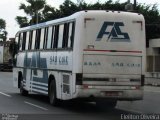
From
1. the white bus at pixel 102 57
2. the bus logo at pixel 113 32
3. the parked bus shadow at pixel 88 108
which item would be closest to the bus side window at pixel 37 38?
the parked bus shadow at pixel 88 108

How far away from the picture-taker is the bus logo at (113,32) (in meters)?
16.2

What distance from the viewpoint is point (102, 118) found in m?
14.6

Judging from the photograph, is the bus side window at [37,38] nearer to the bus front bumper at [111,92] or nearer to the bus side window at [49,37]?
the bus side window at [49,37]

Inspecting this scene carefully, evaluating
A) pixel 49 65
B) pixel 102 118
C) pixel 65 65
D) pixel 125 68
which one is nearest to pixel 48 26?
pixel 49 65

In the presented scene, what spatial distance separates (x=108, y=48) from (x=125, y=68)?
862mm

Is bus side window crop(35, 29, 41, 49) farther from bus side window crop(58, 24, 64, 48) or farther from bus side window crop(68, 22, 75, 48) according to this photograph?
bus side window crop(68, 22, 75, 48)

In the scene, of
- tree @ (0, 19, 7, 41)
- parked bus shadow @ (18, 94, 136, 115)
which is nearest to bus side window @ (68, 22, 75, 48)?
parked bus shadow @ (18, 94, 136, 115)

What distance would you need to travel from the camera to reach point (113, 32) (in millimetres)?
16250

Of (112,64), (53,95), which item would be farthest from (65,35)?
(53,95)

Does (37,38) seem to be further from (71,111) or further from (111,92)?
(111,92)

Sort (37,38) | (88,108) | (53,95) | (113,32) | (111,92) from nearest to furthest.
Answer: (111,92) → (113,32) → (88,108) → (53,95) → (37,38)

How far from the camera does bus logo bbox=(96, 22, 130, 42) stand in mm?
16172

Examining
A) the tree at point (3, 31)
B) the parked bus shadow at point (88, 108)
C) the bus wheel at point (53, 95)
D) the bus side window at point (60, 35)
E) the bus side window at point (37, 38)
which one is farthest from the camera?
the tree at point (3, 31)

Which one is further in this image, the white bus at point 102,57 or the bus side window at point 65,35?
the bus side window at point 65,35
